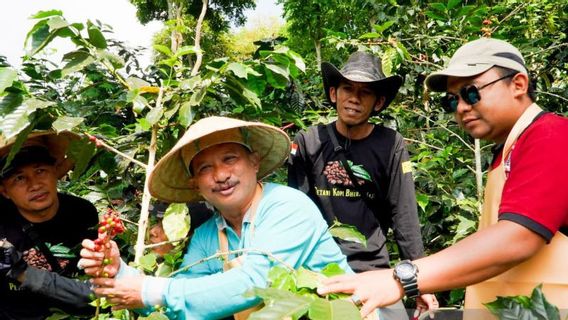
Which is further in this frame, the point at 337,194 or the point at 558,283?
the point at 337,194

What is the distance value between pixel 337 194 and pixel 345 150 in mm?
237

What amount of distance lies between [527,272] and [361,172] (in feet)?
3.89

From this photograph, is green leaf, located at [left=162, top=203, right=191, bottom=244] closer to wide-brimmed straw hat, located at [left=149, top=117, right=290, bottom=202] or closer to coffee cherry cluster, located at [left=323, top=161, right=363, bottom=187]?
wide-brimmed straw hat, located at [left=149, top=117, right=290, bottom=202]

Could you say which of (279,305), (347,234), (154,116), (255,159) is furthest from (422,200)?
(279,305)

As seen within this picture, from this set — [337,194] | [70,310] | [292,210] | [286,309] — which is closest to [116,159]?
[70,310]

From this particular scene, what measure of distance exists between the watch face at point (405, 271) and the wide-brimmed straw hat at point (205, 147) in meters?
0.76

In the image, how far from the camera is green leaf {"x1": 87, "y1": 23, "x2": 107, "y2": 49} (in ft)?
5.55

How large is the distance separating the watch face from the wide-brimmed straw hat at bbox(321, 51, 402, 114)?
4.77 ft

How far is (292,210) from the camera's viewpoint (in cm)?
166

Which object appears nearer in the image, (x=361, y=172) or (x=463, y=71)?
(x=463, y=71)

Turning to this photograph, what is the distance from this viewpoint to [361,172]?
2.48m

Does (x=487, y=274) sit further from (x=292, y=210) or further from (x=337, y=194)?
(x=337, y=194)

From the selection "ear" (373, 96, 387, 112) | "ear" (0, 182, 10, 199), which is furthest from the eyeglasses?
"ear" (0, 182, 10, 199)

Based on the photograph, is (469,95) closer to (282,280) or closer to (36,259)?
(282,280)
